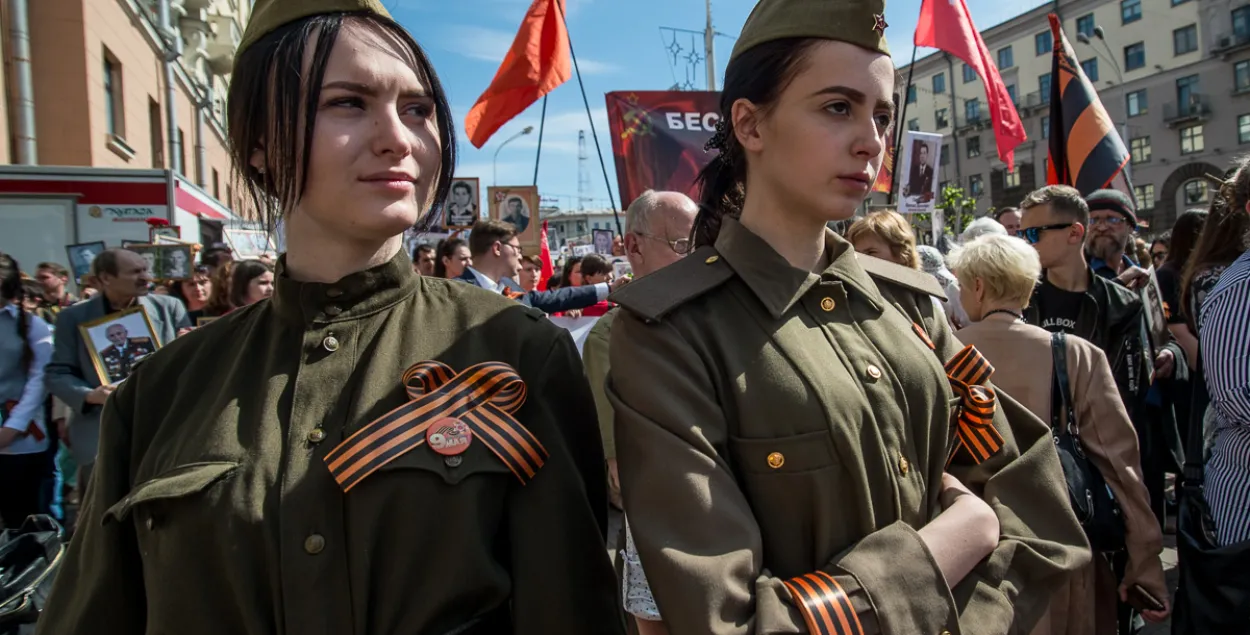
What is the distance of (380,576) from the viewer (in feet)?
4.42

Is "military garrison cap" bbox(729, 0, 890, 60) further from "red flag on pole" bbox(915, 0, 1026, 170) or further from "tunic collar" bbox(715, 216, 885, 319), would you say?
"red flag on pole" bbox(915, 0, 1026, 170)

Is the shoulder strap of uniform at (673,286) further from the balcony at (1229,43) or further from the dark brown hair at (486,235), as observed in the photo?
the balcony at (1229,43)

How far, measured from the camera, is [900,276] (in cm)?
187

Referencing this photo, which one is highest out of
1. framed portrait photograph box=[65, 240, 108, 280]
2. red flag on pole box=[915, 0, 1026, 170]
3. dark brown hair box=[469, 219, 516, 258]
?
red flag on pole box=[915, 0, 1026, 170]

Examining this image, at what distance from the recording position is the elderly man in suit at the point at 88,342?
4637 mm

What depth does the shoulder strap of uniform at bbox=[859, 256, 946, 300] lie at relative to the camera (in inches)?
73.0

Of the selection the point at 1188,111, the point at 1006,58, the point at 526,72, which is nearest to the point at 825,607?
the point at 526,72


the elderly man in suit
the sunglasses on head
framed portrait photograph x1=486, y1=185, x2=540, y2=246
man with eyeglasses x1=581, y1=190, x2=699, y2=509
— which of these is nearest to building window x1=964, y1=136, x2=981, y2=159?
framed portrait photograph x1=486, y1=185, x2=540, y2=246

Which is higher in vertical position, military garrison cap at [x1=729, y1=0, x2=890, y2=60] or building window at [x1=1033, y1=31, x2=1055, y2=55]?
→ building window at [x1=1033, y1=31, x2=1055, y2=55]

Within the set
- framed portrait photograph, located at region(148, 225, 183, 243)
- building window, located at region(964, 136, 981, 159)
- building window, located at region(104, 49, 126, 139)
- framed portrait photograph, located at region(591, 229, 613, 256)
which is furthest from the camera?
building window, located at region(964, 136, 981, 159)

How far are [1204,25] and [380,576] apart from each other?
182 feet

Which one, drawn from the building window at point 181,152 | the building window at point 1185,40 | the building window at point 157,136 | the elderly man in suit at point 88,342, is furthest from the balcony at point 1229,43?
the elderly man in suit at point 88,342

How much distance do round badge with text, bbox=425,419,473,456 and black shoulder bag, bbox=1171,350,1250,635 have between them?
7.56 ft

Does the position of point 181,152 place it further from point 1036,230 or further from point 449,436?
point 449,436
